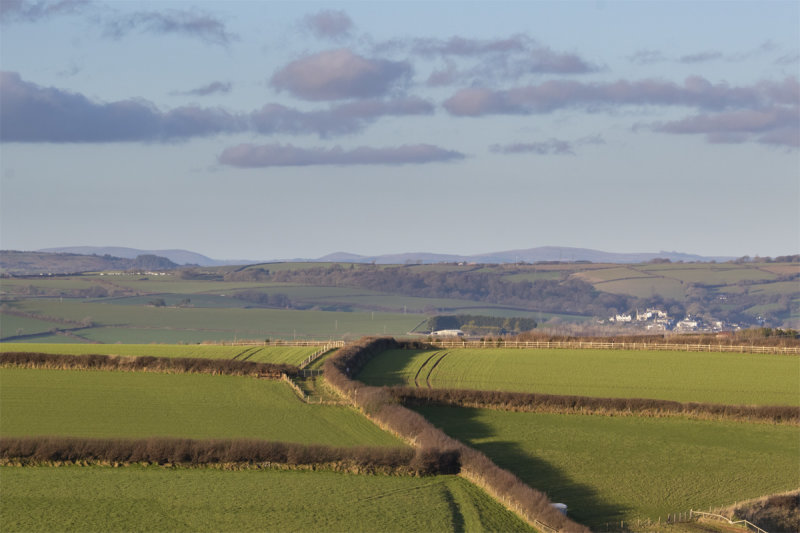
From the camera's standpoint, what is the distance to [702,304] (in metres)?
149

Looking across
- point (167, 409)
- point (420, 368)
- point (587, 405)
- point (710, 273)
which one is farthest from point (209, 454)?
point (710, 273)

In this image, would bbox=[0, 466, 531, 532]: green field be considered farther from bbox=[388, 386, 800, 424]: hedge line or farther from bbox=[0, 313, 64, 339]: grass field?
bbox=[0, 313, 64, 339]: grass field

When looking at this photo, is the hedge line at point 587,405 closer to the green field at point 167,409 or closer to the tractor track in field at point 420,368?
the green field at point 167,409

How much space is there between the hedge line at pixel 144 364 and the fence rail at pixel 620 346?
19020mm

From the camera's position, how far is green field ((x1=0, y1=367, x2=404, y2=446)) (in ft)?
116

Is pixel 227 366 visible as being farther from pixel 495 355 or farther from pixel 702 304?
pixel 702 304

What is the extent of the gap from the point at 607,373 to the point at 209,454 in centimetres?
3004

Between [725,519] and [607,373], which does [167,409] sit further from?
[607,373]

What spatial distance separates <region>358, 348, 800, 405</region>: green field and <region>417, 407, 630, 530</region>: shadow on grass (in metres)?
8.69

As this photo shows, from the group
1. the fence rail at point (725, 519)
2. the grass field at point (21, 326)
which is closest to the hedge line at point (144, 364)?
the fence rail at point (725, 519)

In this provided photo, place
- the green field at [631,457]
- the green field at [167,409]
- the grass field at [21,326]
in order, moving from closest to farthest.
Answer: the green field at [631,457] → the green field at [167,409] → the grass field at [21,326]

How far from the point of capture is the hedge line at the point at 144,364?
49469mm

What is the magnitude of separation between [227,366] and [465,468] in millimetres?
23367

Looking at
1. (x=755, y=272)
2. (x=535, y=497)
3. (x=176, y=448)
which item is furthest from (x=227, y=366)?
(x=755, y=272)
